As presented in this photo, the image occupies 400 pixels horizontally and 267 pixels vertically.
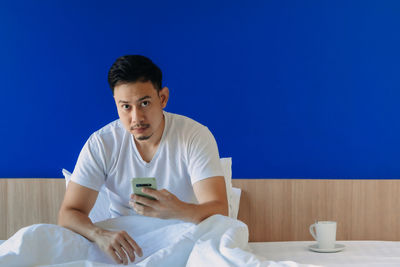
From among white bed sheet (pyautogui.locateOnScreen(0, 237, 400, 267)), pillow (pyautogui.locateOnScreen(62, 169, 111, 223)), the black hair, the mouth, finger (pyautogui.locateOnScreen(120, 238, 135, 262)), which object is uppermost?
the black hair

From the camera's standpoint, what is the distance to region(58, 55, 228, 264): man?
73.7 inches

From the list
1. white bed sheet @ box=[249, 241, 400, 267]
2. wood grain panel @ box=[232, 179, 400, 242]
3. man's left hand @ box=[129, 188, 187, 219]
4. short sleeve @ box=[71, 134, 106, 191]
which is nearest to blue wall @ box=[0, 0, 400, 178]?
wood grain panel @ box=[232, 179, 400, 242]

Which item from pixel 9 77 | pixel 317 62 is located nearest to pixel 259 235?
pixel 317 62

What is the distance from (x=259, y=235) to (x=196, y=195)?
588 millimetres

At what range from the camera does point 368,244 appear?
2.08m

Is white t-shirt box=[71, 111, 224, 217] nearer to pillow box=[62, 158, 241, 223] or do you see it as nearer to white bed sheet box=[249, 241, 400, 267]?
pillow box=[62, 158, 241, 223]

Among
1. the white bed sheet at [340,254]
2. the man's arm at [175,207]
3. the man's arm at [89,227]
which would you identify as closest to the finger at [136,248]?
the man's arm at [89,227]

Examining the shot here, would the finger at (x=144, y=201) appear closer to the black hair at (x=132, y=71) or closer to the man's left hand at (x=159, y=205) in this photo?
the man's left hand at (x=159, y=205)

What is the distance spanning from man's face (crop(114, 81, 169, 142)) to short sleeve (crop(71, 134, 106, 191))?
6.6 inches

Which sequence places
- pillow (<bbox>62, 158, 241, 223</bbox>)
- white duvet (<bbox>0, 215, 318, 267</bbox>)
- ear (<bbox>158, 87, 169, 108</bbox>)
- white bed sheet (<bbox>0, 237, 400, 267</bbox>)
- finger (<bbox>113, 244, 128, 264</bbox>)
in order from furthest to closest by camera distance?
pillow (<bbox>62, 158, 241, 223</bbox>) → ear (<bbox>158, 87, 169, 108</bbox>) → white bed sheet (<bbox>0, 237, 400, 267</bbox>) → finger (<bbox>113, 244, 128, 264</bbox>) → white duvet (<bbox>0, 215, 318, 267</bbox>)

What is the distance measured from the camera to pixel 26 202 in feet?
8.04

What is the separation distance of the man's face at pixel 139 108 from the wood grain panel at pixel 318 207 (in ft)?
2.12

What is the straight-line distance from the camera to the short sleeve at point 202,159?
1.90m

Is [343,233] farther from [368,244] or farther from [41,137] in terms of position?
[41,137]
